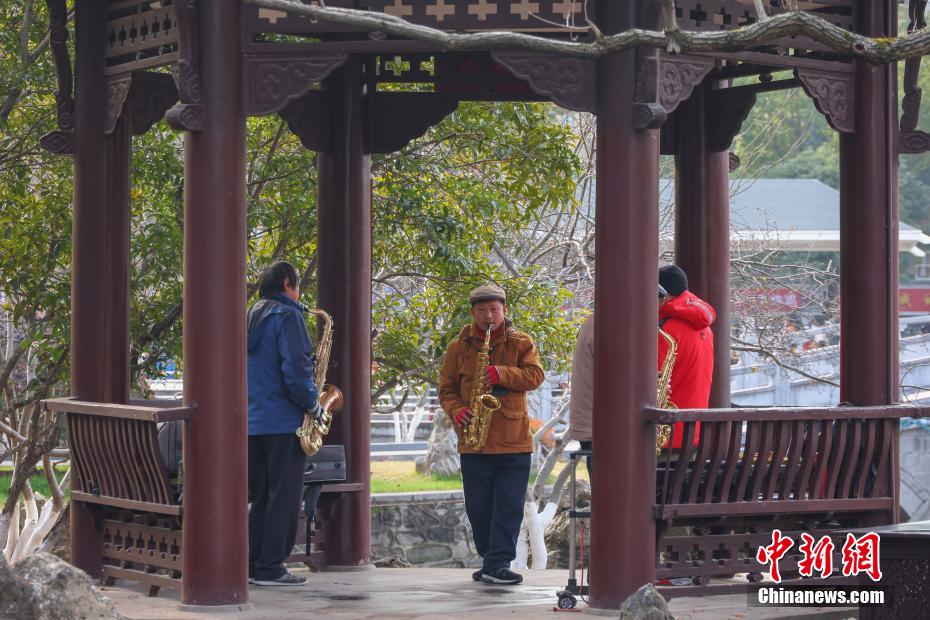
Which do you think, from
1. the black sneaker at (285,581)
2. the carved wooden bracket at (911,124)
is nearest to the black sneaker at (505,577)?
the black sneaker at (285,581)

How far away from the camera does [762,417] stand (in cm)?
823

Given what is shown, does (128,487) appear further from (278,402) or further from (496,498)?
(496,498)

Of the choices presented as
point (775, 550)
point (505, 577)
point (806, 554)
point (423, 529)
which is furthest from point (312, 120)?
point (423, 529)

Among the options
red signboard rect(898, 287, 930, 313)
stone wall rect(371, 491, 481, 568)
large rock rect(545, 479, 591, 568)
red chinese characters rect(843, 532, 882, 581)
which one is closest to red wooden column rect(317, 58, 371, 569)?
red chinese characters rect(843, 532, 882, 581)

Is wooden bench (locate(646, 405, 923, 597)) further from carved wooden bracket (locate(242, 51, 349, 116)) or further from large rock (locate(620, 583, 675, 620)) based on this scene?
carved wooden bracket (locate(242, 51, 349, 116))

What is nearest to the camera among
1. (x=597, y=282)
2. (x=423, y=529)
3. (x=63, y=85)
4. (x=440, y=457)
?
(x=597, y=282)

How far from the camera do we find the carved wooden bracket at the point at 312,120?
10185 millimetres

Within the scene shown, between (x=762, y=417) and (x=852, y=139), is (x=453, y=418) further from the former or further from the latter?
(x=852, y=139)

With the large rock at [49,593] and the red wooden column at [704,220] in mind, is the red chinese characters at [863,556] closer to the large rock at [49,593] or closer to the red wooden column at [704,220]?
the red wooden column at [704,220]

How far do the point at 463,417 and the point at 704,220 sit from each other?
2.39 m

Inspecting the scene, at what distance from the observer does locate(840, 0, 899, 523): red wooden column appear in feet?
29.0

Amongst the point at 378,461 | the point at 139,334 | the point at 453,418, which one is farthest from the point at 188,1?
the point at 378,461

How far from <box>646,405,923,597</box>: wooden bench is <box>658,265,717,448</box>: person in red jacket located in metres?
0.38

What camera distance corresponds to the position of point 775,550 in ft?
27.9
